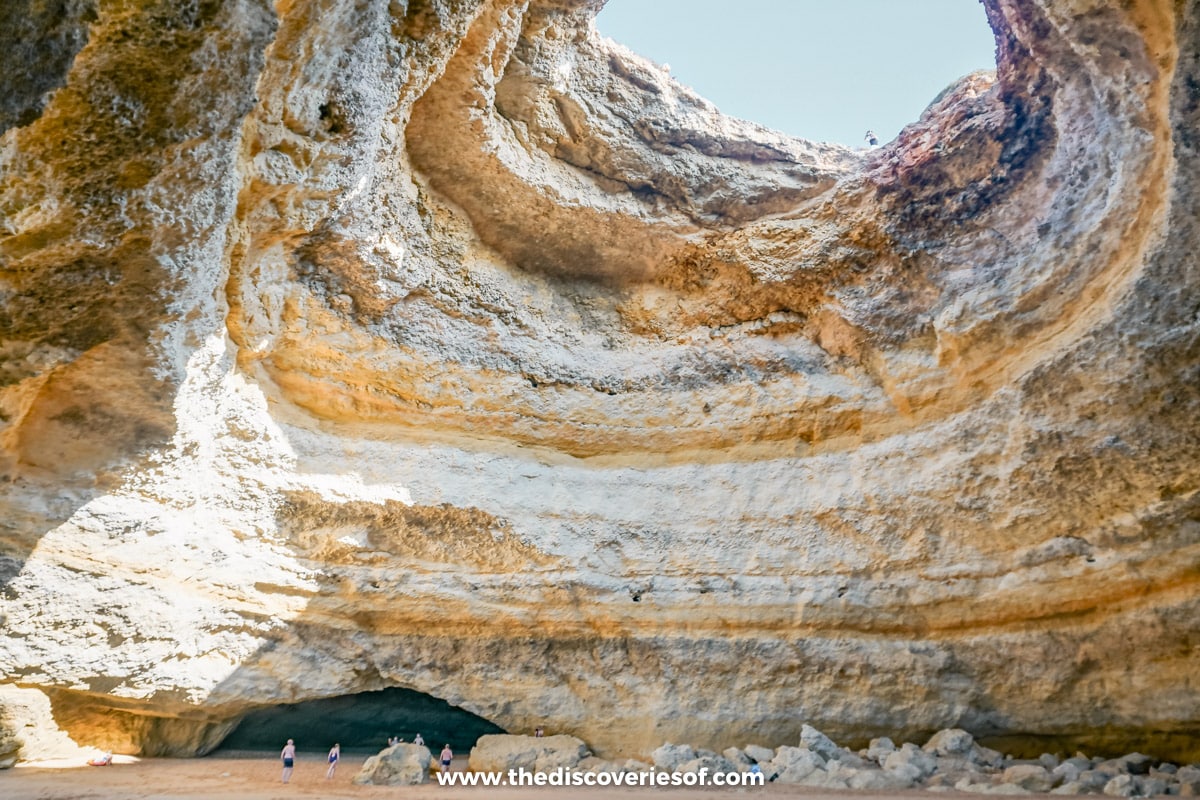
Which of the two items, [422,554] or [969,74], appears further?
[969,74]

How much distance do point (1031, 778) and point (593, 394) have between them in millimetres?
5446

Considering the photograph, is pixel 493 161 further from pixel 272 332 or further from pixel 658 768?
pixel 658 768

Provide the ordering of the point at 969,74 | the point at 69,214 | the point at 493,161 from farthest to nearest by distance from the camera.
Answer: the point at 969,74
the point at 493,161
the point at 69,214

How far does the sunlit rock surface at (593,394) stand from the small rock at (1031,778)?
0.93m

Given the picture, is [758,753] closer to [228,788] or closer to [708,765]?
[708,765]

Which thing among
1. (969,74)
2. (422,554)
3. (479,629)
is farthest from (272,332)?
(969,74)

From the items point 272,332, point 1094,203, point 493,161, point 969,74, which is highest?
point 969,74

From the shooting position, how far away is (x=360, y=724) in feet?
27.7

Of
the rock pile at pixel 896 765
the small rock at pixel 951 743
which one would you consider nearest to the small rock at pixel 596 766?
the rock pile at pixel 896 765

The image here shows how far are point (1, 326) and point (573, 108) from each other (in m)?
6.07

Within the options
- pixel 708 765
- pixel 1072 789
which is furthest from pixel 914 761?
pixel 708 765

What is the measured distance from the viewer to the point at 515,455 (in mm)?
7820

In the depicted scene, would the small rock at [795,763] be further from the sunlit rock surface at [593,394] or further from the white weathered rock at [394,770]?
the white weathered rock at [394,770]

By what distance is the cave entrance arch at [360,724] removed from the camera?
7.86 m
